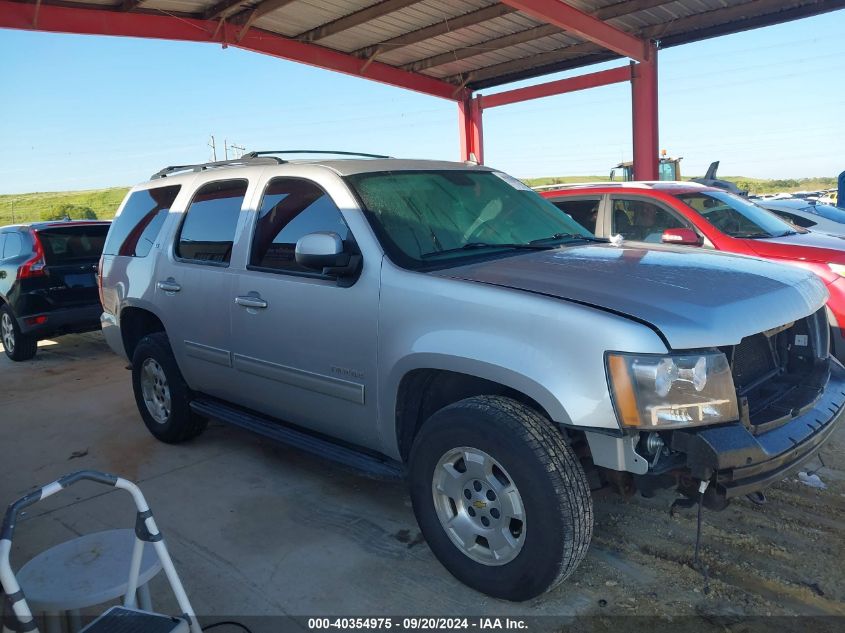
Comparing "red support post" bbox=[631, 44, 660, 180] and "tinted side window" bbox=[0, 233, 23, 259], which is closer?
"tinted side window" bbox=[0, 233, 23, 259]

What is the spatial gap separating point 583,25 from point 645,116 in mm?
2800

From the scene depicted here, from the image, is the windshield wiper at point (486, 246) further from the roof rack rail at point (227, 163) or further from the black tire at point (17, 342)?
the black tire at point (17, 342)

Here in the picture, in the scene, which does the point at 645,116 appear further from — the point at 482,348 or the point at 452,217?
the point at 482,348

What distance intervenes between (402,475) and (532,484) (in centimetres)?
83

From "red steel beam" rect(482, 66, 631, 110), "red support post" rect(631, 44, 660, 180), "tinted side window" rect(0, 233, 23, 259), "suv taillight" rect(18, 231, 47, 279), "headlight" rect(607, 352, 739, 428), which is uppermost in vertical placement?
"red steel beam" rect(482, 66, 631, 110)

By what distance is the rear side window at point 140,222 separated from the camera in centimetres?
493

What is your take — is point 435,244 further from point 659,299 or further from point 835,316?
point 835,316

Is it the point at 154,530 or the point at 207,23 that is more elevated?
the point at 207,23

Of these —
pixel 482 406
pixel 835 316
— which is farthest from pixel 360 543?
pixel 835 316

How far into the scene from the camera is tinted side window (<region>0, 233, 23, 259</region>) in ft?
28.4

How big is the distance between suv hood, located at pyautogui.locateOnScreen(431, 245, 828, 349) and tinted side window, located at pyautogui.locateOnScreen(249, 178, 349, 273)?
0.87 meters

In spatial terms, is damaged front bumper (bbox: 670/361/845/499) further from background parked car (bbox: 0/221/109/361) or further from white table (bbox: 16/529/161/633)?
background parked car (bbox: 0/221/109/361)

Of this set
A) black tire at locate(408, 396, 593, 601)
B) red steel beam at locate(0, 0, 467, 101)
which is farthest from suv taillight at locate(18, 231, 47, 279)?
black tire at locate(408, 396, 593, 601)

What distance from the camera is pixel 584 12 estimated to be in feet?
36.4
